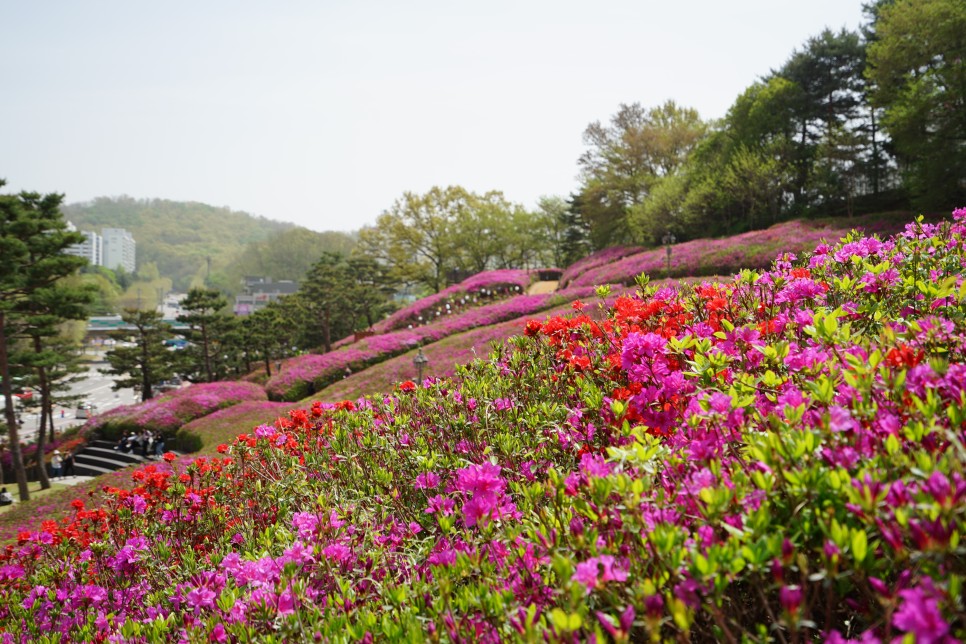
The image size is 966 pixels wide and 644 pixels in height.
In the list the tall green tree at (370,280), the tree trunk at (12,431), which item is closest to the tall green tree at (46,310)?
the tree trunk at (12,431)

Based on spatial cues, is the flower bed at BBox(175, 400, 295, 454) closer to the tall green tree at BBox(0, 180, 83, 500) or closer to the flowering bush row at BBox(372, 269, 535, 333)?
the tall green tree at BBox(0, 180, 83, 500)

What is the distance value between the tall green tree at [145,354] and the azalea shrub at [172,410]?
7.28 m

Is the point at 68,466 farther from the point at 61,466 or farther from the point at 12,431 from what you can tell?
the point at 12,431

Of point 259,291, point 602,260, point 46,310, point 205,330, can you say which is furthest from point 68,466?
point 259,291

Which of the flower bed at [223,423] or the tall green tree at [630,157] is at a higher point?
the tall green tree at [630,157]

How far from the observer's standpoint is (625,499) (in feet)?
4.53

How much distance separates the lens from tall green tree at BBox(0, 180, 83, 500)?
14.9 meters

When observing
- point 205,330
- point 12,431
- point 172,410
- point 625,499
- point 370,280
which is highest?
point 370,280

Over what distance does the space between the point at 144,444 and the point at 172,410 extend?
1611 mm

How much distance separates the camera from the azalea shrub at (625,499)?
3.83 feet

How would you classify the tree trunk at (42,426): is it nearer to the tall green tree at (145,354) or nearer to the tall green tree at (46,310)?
the tall green tree at (46,310)

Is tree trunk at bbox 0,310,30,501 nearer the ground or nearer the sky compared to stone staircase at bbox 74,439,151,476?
nearer the sky

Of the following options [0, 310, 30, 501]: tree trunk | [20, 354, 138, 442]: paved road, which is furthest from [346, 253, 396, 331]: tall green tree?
[0, 310, 30, 501]: tree trunk

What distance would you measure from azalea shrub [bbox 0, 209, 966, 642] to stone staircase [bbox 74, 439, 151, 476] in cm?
1715
